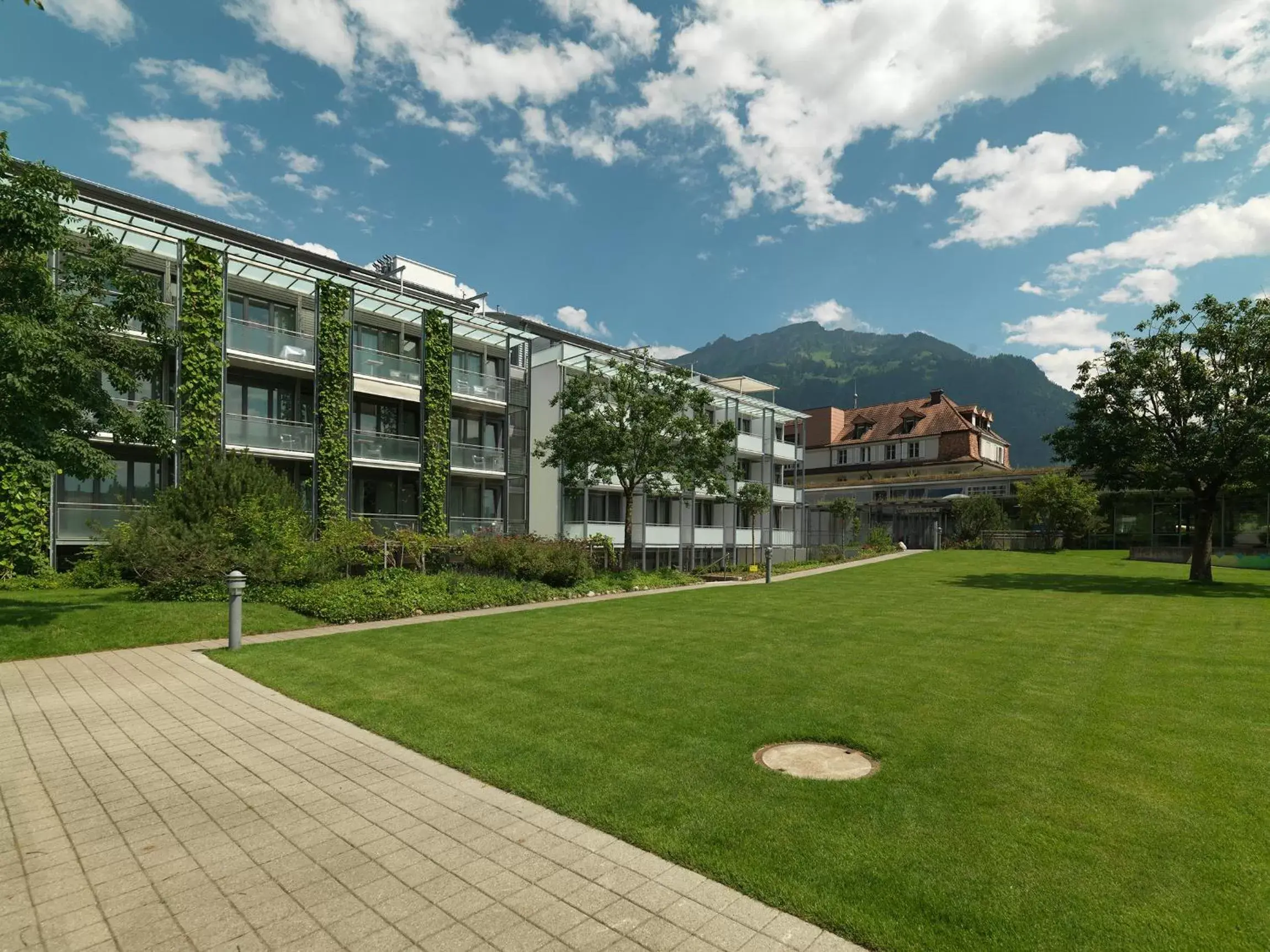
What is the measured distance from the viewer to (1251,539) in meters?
37.0

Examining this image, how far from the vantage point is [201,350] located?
68.2 feet

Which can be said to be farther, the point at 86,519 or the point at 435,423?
the point at 435,423

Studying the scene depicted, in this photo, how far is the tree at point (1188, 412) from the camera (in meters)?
22.1

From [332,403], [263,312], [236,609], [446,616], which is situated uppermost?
[263,312]

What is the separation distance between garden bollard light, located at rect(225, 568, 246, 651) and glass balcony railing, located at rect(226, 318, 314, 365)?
14071 millimetres

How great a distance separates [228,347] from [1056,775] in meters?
24.1

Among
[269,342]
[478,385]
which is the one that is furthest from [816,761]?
[478,385]

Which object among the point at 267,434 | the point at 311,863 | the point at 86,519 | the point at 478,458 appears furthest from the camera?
the point at 478,458

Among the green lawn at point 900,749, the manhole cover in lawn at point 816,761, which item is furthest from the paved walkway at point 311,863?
the manhole cover in lawn at point 816,761

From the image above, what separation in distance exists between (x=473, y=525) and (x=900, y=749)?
79.2ft

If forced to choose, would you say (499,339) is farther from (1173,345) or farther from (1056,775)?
(1056,775)

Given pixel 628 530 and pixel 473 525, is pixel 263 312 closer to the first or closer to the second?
pixel 473 525

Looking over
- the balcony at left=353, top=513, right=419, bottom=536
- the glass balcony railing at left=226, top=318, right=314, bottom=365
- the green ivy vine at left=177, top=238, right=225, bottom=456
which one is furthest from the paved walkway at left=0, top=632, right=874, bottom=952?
the balcony at left=353, top=513, right=419, bottom=536

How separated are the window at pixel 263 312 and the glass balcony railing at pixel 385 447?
4579 mm
